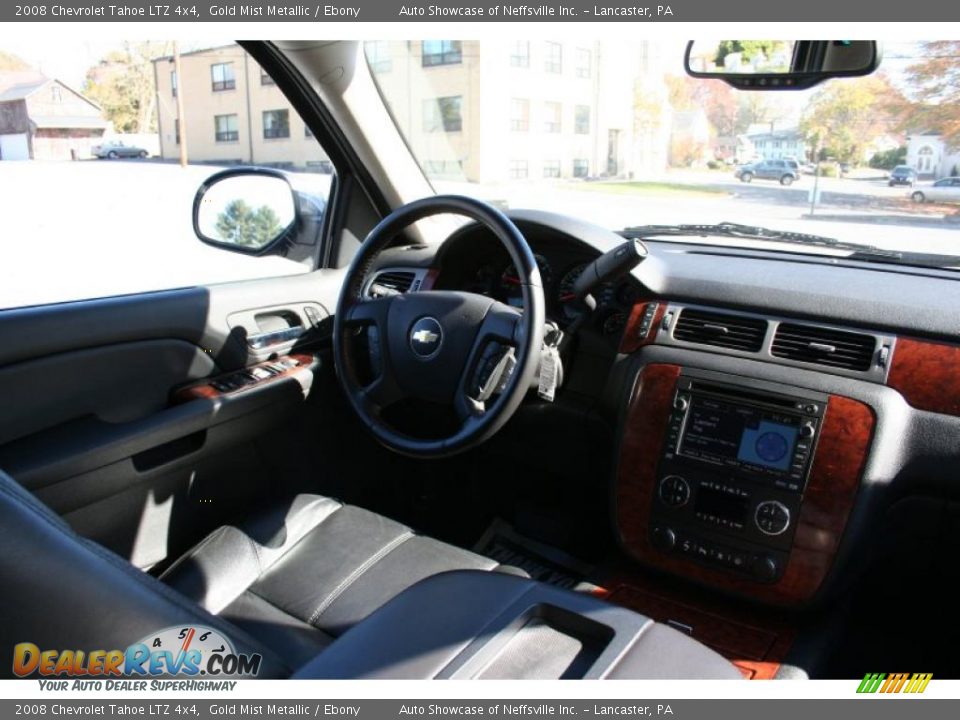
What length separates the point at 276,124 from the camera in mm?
2957

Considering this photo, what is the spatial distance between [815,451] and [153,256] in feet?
7.31

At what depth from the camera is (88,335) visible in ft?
7.41

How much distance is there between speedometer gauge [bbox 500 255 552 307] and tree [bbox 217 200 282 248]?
1137mm

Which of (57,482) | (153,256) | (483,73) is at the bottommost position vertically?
(57,482)

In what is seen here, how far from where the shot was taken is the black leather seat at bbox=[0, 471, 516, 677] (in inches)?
33.2

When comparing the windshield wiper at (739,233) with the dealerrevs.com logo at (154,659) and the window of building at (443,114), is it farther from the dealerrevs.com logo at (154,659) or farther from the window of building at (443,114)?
the dealerrevs.com logo at (154,659)

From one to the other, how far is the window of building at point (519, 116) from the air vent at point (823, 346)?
1.46 m

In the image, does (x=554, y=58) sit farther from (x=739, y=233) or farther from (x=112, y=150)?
(x=112, y=150)

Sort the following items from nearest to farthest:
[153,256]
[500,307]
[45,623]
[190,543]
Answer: [45,623]
[500,307]
[190,543]
[153,256]

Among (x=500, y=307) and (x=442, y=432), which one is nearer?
(x=500, y=307)

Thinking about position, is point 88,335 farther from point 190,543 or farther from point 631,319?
point 631,319

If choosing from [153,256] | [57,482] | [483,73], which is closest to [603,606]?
[57,482]

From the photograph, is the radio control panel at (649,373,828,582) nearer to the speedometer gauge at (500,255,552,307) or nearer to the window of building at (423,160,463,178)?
the speedometer gauge at (500,255,552,307)

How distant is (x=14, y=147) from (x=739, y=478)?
7.90ft
